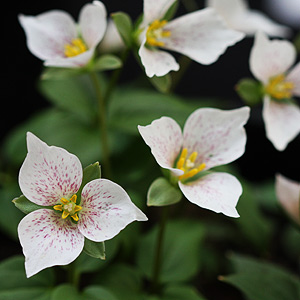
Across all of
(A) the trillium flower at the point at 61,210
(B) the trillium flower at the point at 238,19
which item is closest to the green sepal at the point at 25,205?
(A) the trillium flower at the point at 61,210

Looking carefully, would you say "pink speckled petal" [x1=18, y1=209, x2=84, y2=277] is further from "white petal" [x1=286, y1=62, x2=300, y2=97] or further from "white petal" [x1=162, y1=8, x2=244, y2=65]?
"white petal" [x1=286, y1=62, x2=300, y2=97]

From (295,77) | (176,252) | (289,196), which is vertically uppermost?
(295,77)

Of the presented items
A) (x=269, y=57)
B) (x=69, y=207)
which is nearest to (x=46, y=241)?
(x=69, y=207)

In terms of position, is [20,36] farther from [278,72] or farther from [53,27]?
[278,72]

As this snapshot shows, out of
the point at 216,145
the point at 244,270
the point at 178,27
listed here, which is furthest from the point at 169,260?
the point at 178,27

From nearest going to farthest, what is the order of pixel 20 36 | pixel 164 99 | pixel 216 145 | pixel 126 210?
1. pixel 126 210
2. pixel 216 145
3. pixel 164 99
4. pixel 20 36

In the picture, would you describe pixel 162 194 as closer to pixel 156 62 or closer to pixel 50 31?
pixel 156 62
